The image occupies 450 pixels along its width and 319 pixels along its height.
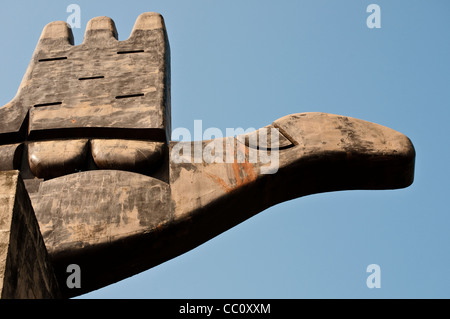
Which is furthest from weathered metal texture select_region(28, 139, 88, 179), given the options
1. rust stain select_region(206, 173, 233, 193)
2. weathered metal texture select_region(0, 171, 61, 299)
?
weathered metal texture select_region(0, 171, 61, 299)

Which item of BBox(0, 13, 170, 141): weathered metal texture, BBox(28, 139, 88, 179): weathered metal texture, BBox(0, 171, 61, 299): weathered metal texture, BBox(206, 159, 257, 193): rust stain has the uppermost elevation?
BBox(0, 13, 170, 141): weathered metal texture

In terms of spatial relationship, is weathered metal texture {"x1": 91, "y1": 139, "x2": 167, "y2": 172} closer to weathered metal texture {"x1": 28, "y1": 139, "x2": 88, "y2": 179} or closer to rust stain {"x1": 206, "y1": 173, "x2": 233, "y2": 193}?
weathered metal texture {"x1": 28, "y1": 139, "x2": 88, "y2": 179}

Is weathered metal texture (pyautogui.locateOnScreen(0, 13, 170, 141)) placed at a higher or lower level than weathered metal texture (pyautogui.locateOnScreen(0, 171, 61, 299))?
higher

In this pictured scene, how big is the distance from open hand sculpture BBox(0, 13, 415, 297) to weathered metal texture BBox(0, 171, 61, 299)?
2.64ft

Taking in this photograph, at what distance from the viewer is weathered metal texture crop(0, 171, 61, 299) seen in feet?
8.82

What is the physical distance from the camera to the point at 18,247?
9.27ft

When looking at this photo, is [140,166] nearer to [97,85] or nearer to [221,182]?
[221,182]

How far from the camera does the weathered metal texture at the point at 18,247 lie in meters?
2.69

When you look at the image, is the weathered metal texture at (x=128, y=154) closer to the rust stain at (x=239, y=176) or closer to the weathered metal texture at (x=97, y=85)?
the weathered metal texture at (x=97, y=85)

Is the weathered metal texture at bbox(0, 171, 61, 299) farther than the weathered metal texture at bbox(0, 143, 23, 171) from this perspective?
Result: No

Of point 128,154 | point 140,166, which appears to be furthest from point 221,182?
point 128,154

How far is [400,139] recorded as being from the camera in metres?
4.61

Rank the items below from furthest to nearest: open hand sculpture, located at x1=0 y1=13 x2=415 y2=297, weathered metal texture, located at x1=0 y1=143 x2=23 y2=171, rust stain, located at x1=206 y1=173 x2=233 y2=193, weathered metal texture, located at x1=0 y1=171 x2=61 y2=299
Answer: weathered metal texture, located at x1=0 y1=143 x2=23 y2=171
rust stain, located at x1=206 y1=173 x2=233 y2=193
open hand sculpture, located at x1=0 y1=13 x2=415 y2=297
weathered metal texture, located at x1=0 y1=171 x2=61 y2=299
